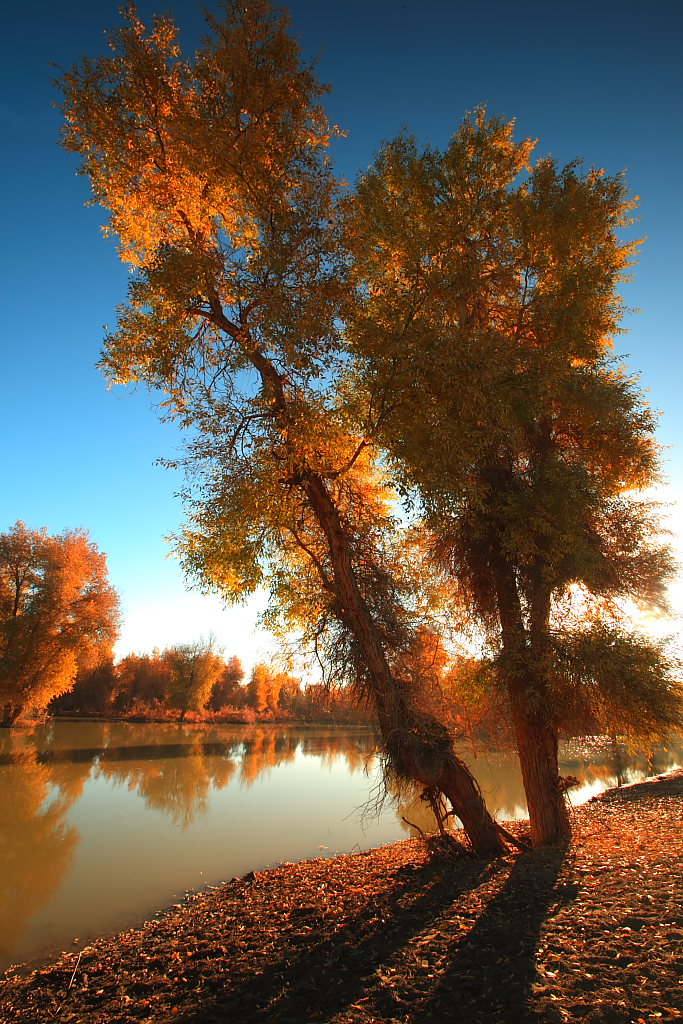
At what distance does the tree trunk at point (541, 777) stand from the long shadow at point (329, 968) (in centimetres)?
255

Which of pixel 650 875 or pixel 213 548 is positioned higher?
pixel 213 548

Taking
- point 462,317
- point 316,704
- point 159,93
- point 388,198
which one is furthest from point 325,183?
point 316,704

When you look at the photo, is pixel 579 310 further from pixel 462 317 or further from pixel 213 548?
pixel 213 548

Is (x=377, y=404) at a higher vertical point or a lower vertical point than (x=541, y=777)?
higher

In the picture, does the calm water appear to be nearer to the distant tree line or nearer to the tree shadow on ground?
the tree shadow on ground

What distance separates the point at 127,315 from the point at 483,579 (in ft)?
26.4

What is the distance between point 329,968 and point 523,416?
8.02 m

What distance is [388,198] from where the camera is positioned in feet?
32.5

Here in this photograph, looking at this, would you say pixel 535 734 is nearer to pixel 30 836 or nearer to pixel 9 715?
pixel 30 836

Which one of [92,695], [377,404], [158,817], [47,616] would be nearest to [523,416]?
[377,404]

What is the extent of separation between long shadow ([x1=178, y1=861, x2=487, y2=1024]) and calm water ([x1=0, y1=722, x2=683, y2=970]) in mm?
1605

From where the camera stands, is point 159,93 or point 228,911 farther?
point 159,93

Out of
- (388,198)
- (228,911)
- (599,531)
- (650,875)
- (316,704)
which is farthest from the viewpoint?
(388,198)

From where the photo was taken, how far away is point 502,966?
146 inches
